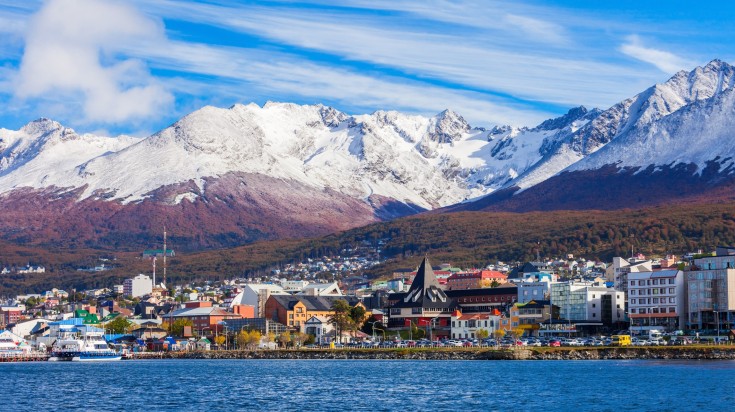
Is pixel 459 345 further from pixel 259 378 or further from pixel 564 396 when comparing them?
pixel 564 396

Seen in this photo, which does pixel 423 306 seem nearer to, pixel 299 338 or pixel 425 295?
pixel 425 295

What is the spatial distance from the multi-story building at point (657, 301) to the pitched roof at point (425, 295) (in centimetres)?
2801

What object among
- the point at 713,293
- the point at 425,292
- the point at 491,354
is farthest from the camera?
the point at 425,292

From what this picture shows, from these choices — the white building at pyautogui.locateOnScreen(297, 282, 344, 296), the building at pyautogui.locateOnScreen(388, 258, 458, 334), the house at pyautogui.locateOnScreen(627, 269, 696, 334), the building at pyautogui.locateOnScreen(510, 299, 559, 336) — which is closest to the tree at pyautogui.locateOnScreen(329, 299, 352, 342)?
the building at pyautogui.locateOnScreen(388, 258, 458, 334)

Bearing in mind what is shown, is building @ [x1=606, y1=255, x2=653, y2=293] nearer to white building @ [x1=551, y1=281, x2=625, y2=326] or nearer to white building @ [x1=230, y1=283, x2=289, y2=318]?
white building @ [x1=551, y1=281, x2=625, y2=326]

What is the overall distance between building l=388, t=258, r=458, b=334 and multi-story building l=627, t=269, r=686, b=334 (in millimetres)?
25668

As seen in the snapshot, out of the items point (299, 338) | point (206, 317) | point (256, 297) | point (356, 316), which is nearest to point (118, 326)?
point (206, 317)

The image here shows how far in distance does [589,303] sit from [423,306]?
23.2m

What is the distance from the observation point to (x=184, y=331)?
15050 cm

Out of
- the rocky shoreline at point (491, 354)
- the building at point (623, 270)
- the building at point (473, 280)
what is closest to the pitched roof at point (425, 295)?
the building at point (623, 270)

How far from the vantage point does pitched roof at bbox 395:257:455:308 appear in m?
150

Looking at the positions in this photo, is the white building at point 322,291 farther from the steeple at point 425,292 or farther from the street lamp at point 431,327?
the street lamp at point 431,327

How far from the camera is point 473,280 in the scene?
18038 cm

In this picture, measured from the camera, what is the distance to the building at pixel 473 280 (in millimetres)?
178375
